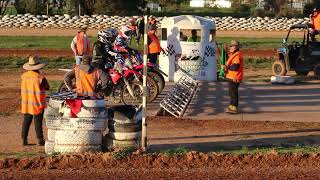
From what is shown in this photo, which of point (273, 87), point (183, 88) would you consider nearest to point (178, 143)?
point (183, 88)

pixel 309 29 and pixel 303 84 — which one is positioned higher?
pixel 309 29

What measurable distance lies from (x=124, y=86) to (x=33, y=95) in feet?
18.0

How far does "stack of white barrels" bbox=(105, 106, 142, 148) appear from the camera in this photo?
41.9 feet

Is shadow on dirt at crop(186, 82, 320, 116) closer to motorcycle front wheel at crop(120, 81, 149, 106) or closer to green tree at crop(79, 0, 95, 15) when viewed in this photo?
motorcycle front wheel at crop(120, 81, 149, 106)

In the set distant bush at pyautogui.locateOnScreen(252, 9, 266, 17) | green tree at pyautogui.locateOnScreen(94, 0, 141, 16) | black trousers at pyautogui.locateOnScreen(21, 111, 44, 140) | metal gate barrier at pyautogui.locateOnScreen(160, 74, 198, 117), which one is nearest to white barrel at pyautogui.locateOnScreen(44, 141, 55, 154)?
black trousers at pyautogui.locateOnScreen(21, 111, 44, 140)

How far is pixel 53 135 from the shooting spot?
41.6 feet

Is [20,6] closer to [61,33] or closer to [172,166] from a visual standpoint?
[61,33]

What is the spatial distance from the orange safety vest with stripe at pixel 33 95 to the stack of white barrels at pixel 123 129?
1516mm

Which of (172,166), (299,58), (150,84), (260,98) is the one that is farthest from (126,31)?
(299,58)

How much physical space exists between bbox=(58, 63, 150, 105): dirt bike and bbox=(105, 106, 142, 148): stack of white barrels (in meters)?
5.83

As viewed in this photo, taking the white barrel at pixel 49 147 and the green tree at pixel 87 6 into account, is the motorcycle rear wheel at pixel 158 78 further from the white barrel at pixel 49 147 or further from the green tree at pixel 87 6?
the green tree at pixel 87 6

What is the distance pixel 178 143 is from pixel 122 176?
3.17 meters

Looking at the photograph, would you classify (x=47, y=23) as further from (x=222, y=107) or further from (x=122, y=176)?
(x=122, y=176)

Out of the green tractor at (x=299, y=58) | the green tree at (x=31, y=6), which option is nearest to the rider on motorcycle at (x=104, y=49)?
the green tractor at (x=299, y=58)
